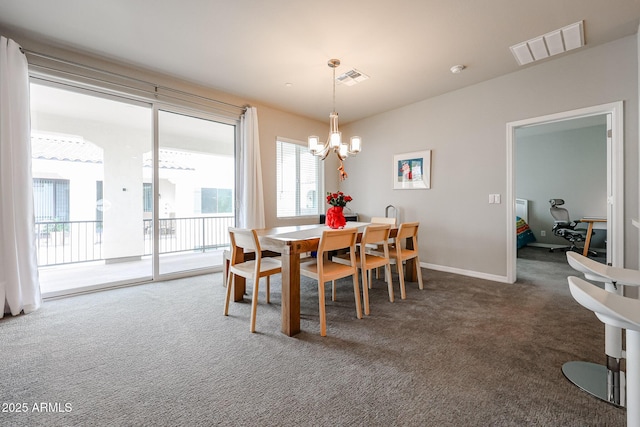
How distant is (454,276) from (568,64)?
2.82 meters

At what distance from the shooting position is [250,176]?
4121 mm

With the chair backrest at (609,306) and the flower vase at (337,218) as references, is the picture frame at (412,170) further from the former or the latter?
the chair backrest at (609,306)

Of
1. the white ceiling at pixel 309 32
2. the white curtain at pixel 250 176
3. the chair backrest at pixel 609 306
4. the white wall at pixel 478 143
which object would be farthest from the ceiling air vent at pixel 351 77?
the chair backrest at pixel 609 306

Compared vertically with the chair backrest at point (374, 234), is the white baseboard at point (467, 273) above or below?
below

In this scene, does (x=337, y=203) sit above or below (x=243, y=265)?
above

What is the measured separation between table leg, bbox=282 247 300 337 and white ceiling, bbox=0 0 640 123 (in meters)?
2.08

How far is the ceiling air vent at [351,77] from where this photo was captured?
3.33 meters

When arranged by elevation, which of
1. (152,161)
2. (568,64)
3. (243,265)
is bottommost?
(243,265)

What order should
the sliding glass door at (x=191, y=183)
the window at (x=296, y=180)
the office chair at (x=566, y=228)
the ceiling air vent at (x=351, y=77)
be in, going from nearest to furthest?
1. the ceiling air vent at (x=351, y=77)
2. the sliding glass door at (x=191, y=183)
3. the window at (x=296, y=180)
4. the office chair at (x=566, y=228)

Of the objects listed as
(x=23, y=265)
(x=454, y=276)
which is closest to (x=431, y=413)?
(x=454, y=276)

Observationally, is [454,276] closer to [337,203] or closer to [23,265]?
[337,203]

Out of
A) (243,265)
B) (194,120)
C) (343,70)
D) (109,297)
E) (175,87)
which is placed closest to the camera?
(243,265)

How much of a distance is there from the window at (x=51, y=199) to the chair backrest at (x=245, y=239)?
242 centimetres

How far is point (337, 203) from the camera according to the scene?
9.86ft
